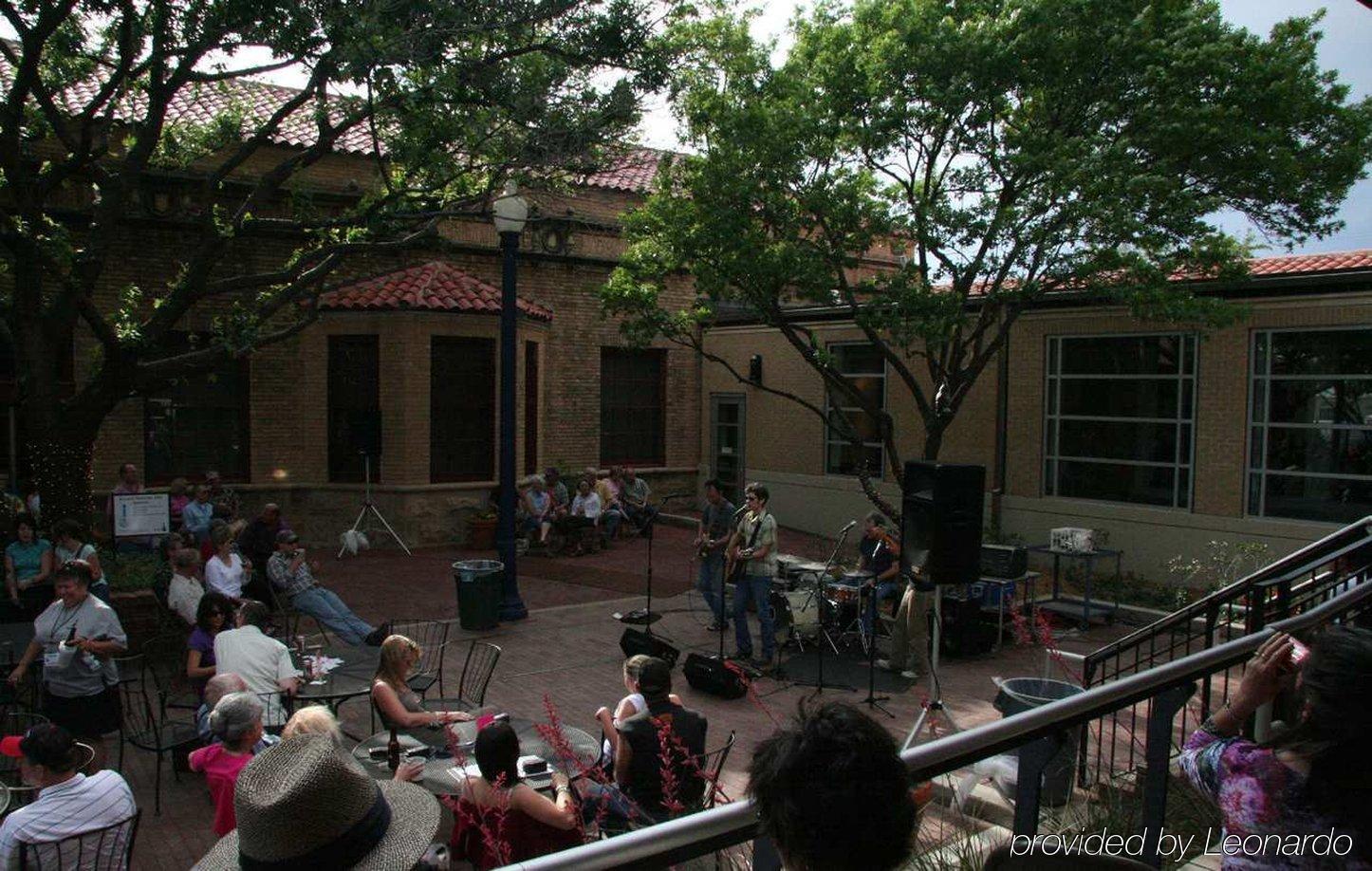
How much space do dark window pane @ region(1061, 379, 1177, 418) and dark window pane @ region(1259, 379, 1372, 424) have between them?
1.40 meters

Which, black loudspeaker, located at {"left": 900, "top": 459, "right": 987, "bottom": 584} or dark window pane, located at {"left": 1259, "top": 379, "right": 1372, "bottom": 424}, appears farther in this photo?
dark window pane, located at {"left": 1259, "top": 379, "right": 1372, "bottom": 424}

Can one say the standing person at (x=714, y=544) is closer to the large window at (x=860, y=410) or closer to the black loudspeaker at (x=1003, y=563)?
the black loudspeaker at (x=1003, y=563)

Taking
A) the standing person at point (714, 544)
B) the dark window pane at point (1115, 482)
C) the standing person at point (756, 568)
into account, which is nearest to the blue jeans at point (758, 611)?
the standing person at point (756, 568)

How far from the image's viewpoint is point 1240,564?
13.0 meters

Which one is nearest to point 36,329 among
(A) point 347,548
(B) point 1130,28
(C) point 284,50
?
(C) point 284,50

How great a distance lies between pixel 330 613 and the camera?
1034 cm

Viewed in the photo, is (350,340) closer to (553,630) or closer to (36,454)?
(36,454)

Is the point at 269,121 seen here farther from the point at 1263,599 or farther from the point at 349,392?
the point at 1263,599

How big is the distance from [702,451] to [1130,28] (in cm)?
1357

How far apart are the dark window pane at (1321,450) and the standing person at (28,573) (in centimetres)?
1492

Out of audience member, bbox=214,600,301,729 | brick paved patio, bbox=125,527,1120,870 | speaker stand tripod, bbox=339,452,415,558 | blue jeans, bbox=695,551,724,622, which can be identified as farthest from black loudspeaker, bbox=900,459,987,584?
speaker stand tripod, bbox=339,452,415,558

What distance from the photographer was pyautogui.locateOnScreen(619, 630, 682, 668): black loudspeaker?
381 inches

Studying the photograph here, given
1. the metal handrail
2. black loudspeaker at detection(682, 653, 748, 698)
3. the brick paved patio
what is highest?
the metal handrail

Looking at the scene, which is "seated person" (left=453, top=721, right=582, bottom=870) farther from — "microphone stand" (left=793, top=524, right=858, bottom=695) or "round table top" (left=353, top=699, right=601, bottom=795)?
"microphone stand" (left=793, top=524, right=858, bottom=695)
